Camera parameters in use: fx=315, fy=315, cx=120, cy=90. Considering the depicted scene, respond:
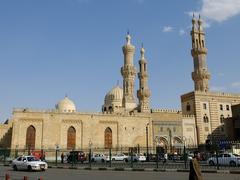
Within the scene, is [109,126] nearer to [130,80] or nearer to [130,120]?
[130,120]

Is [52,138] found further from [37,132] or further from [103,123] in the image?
[103,123]

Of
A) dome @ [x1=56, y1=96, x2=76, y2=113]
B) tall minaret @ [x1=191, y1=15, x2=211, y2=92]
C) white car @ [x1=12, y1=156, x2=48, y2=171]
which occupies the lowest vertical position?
white car @ [x1=12, y1=156, x2=48, y2=171]

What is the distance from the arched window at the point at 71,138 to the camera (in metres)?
39.5

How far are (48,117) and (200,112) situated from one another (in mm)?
22663

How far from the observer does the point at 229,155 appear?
2042 cm

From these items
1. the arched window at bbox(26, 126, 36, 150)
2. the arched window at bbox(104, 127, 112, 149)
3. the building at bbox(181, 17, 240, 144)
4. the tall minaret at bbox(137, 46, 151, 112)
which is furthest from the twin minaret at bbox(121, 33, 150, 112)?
the arched window at bbox(26, 126, 36, 150)

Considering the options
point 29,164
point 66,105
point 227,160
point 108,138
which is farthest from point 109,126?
point 29,164

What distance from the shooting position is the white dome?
5406 centimetres

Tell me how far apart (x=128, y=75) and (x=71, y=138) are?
50.7 feet

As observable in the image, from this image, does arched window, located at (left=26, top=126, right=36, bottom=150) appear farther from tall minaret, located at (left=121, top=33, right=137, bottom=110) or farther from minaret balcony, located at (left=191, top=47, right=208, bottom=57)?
minaret balcony, located at (left=191, top=47, right=208, bottom=57)

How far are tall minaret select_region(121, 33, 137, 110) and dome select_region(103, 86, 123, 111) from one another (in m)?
2.78

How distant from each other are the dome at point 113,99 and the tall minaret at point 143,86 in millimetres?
4826

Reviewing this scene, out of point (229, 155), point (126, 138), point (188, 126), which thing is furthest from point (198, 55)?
point (229, 155)

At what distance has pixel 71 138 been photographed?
3994 centimetres
